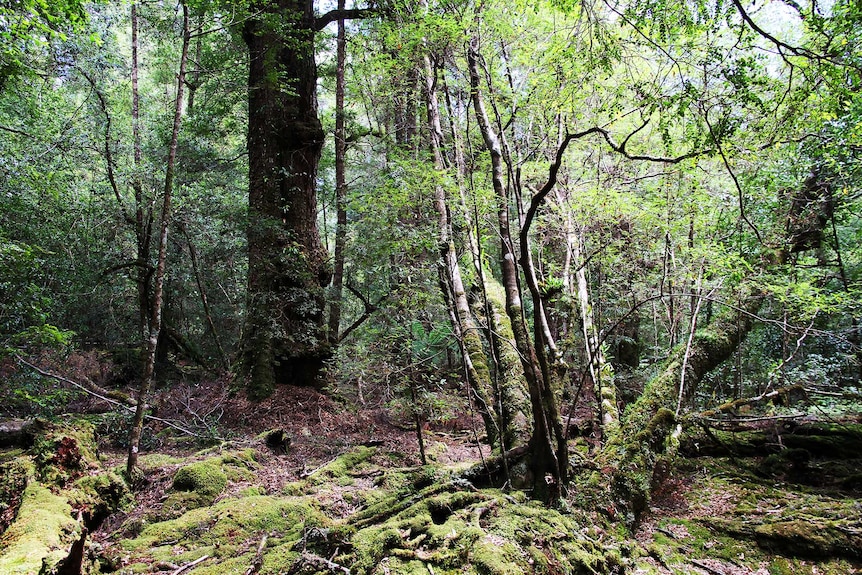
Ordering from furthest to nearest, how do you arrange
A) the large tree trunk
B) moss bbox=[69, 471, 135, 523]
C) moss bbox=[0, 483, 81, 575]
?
the large tree trunk < moss bbox=[69, 471, 135, 523] < moss bbox=[0, 483, 81, 575]

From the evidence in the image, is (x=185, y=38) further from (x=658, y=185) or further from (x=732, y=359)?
(x=732, y=359)

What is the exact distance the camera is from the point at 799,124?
503 centimetres

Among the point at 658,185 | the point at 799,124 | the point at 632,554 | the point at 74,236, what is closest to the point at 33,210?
the point at 74,236

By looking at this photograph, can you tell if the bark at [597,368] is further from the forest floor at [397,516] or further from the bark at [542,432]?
the bark at [542,432]

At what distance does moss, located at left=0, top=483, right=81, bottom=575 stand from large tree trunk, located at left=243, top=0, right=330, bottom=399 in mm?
4884

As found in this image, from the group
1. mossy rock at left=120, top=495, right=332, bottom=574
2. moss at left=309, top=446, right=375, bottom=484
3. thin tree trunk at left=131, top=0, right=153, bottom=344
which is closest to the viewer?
mossy rock at left=120, top=495, right=332, bottom=574

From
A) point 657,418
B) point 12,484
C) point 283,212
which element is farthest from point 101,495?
point 657,418

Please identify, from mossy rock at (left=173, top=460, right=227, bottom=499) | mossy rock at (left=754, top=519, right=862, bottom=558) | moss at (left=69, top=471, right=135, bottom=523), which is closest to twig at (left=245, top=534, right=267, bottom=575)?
moss at (left=69, top=471, right=135, bottom=523)

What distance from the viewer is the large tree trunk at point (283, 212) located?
8.18 m

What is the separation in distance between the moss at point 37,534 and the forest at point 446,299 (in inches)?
1.0

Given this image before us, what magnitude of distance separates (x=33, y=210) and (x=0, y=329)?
134 inches

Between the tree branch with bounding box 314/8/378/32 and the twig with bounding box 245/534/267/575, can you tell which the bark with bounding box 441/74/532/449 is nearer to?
the twig with bounding box 245/534/267/575

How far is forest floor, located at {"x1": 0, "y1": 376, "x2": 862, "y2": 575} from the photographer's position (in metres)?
2.98

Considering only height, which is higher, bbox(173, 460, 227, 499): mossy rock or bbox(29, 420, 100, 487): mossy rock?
bbox(29, 420, 100, 487): mossy rock
